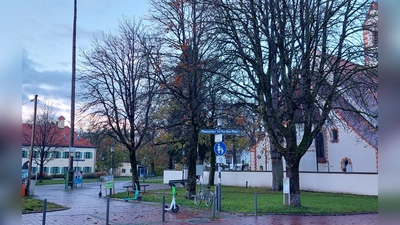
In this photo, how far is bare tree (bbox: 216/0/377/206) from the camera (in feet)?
53.1

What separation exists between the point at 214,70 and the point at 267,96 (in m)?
2.92

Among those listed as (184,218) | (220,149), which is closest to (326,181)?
(220,149)

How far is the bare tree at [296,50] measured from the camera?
16.2 m

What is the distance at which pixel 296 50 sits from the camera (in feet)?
56.0

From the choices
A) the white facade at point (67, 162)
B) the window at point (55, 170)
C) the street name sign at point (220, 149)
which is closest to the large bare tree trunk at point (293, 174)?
the street name sign at point (220, 149)

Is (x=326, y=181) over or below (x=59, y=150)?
below

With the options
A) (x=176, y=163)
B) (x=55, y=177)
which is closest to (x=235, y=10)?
(x=176, y=163)

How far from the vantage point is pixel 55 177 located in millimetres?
67688

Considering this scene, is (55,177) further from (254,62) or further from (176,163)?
(254,62)

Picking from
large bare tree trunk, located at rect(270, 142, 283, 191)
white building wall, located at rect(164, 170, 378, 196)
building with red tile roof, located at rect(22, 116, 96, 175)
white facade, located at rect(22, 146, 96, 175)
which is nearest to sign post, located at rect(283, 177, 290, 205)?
white building wall, located at rect(164, 170, 378, 196)

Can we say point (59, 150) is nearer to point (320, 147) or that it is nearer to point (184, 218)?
point (320, 147)

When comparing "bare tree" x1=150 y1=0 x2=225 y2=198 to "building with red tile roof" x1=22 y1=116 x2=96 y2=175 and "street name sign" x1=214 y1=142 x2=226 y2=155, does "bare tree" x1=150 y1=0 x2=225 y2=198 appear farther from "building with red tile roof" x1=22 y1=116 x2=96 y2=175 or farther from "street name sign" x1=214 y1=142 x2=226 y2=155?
"building with red tile roof" x1=22 y1=116 x2=96 y2=175

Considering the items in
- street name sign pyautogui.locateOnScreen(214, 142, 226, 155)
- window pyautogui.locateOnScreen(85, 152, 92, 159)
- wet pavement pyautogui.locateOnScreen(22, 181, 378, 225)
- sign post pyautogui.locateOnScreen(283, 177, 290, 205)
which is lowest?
wet pavement pyautogui.locateOnScreen(22, 181, 378, 225)

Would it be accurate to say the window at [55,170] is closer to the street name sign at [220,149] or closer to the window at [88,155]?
the window at [88,155]
